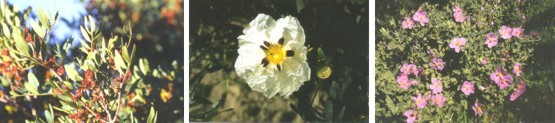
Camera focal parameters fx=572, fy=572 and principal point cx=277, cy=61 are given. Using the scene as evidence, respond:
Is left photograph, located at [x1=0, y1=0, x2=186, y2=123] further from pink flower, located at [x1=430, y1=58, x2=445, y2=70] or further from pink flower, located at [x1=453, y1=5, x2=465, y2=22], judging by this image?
pink flower, located at [x1=453, y1=5, x2=465, y2=22]

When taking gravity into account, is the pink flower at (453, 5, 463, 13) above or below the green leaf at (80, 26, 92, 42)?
above

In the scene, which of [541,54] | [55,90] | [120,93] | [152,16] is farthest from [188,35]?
[541,54]

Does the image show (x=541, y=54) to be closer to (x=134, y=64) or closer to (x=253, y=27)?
(x=253, y=27)

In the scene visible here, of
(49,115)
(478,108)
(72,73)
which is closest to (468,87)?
(478,108)

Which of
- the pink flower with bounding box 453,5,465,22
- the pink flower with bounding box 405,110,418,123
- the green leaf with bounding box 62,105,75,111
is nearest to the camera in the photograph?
the pink flower with bounding box 453,5,465,22

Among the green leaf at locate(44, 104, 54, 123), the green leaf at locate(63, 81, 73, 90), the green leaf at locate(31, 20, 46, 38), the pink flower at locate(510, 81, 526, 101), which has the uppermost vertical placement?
the green leaf at locate(31, 20, 46, 38)

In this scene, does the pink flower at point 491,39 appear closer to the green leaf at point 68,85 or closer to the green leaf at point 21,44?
the green leaf at point 68,85

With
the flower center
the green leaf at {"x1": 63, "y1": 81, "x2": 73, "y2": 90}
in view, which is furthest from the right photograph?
the green leaf at {"x1": 63, "y1": 81, "x2": 73, "y2": 90}
